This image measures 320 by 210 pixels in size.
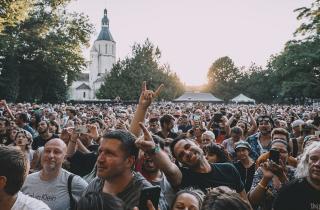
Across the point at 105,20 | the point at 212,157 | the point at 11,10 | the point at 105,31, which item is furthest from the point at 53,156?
the point at 105,20

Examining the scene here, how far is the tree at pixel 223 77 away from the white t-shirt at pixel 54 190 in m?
92.3

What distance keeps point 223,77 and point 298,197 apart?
10045 cm

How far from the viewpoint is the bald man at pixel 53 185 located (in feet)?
11.1

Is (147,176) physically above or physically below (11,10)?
below

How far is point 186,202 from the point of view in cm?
265

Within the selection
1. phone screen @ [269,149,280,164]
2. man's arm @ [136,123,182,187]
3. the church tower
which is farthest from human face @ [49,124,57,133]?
the church tower

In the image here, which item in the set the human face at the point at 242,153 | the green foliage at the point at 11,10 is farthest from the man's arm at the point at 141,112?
the green foliage at the point at 11,10

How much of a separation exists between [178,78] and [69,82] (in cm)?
2511

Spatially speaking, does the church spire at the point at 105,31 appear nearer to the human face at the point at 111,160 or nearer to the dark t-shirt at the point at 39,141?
the dark t-shirt at the point at 39,141

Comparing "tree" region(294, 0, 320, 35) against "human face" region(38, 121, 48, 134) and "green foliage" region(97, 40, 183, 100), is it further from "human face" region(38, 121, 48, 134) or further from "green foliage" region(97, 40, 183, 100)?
"green foliage" region(97, 40, 183, 100)

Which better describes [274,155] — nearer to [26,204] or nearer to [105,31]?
[26,204]

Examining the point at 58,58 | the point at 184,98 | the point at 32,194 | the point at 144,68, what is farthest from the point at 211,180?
the point at 184,98

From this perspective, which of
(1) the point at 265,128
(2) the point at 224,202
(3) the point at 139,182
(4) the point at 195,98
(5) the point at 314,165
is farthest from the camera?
(4) the point at 195,98

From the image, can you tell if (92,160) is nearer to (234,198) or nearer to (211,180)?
(211,180)
